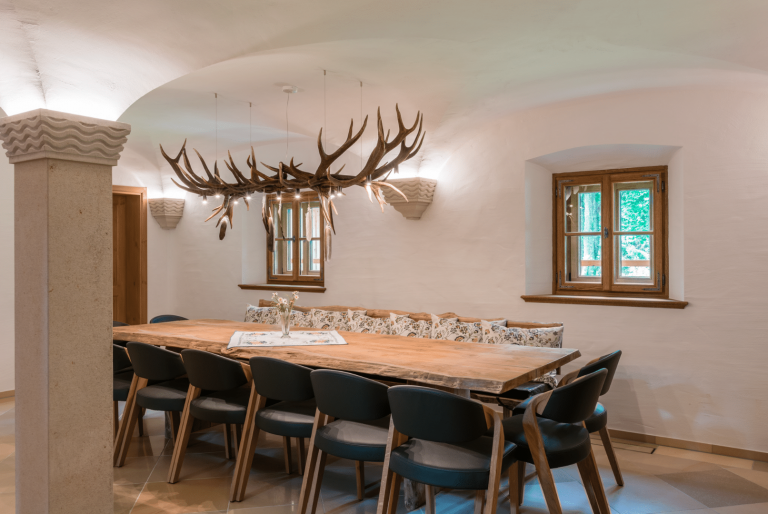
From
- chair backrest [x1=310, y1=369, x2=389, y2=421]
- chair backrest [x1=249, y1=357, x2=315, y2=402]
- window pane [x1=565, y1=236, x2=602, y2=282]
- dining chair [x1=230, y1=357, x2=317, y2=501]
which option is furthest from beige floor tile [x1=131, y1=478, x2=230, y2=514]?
window pane [x1=565, y1=236, x2=602, y2=282]

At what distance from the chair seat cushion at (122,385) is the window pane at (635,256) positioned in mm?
4113

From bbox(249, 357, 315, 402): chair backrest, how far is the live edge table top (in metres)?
0.24

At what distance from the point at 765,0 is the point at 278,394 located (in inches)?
125

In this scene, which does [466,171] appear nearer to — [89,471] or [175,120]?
[175,120]

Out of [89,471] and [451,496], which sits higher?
[89,471]

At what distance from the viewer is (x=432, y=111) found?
15.7 ft

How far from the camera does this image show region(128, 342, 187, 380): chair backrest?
372 cm

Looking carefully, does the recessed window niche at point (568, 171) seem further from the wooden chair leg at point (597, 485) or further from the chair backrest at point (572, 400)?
the chair backrest at point (572, 400)

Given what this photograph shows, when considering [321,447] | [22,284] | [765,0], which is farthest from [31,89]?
[765,0]

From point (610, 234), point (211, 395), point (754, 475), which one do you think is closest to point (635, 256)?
point (610, 234)

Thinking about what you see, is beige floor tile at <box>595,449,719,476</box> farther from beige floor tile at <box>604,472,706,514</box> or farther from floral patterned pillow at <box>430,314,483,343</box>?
floral patterned pillow at <box>430,314,483,343</box>

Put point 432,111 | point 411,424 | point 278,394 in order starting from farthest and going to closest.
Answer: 1. point 432,111
2. point 278,394
3. point 411,424

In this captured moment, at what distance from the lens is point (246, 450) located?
3332 millimetres

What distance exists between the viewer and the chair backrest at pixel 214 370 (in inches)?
132
